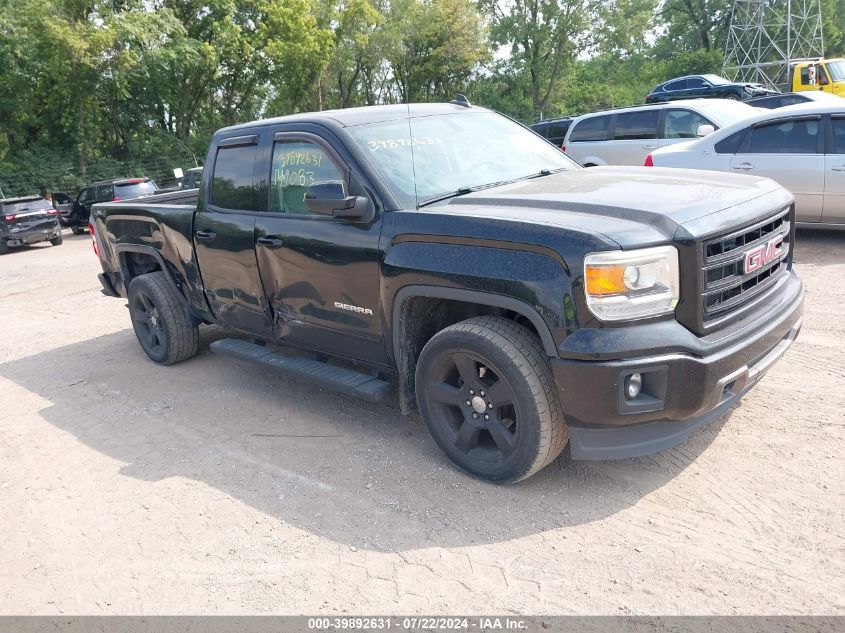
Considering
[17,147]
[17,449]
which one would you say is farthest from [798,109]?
[17,147]

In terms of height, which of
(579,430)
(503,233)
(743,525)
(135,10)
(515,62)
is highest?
(135,10)

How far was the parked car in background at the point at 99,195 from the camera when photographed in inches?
726

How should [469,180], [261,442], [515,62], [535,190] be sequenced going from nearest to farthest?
[535,190] < [469,180] < [261,442] < [515,62]

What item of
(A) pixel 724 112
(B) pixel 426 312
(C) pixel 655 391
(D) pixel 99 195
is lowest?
(C) pixel 655 391

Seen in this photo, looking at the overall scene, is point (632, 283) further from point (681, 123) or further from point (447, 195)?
point (681, 123)

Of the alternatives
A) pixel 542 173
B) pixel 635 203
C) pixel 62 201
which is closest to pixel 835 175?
pixel 542 173

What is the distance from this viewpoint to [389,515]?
356cm

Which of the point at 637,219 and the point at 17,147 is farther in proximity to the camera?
the point at 17,147

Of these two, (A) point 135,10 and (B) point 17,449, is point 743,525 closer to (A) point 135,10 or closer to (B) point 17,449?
(B) point 17,449

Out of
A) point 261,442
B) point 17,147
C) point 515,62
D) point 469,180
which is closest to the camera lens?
point 469,180

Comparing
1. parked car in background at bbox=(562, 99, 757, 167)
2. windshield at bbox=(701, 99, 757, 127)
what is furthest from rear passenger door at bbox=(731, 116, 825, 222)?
windshield at bbox=(701, 99, 757, 127)

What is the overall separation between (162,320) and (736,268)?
14.9 feet

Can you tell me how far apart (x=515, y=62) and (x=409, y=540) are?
36447 mm

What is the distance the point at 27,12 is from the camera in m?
24.6
